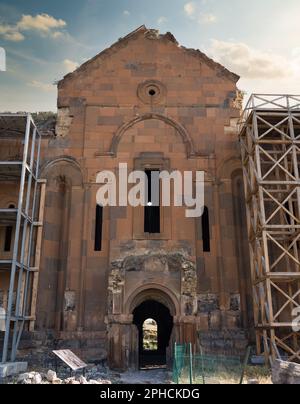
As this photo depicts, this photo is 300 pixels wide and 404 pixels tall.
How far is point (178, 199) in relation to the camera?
1723 cm

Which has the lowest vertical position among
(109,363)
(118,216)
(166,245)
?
(109,363)

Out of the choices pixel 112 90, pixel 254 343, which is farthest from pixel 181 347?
pixel 112 90

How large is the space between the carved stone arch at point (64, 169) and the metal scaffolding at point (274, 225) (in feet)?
21.9

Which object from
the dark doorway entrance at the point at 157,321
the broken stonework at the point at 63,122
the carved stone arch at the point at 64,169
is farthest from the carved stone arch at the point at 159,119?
the dark doorway entrance at the point at 157,321

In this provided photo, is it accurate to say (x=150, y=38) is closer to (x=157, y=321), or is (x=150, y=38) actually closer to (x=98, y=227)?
(x=98, y=227)

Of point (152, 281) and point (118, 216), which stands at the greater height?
point (118, 216)

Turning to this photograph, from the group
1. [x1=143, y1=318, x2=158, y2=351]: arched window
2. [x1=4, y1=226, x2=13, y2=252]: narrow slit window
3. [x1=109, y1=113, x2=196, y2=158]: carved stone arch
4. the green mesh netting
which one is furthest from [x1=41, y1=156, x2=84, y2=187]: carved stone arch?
[x1=143, y1=318, x2=158, y2=351]: arched window

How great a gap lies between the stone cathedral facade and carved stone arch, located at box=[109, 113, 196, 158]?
0.04 m

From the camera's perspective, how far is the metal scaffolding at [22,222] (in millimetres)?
15242

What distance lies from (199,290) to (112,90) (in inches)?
359

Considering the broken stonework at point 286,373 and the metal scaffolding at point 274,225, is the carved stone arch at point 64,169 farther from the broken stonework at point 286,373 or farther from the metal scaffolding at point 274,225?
the broken stonework at point 286,373

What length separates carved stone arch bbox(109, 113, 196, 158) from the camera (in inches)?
707

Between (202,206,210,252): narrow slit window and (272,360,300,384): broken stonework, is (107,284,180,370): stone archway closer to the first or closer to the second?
(202,206,210,252): narrow slit window
